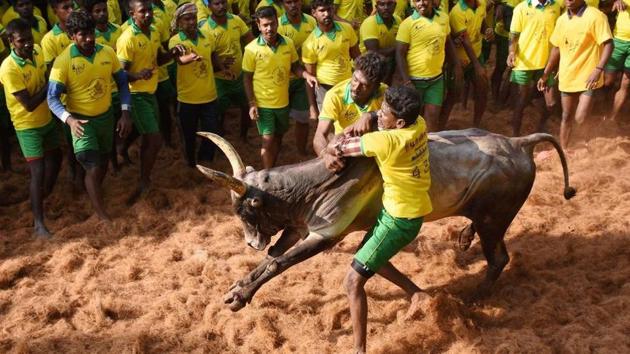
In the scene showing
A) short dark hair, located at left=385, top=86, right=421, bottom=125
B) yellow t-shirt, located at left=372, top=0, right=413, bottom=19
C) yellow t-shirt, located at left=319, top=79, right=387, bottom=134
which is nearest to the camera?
short dark hair, located at left=385, top=86, right=421, bottom=125

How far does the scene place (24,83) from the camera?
287 inches

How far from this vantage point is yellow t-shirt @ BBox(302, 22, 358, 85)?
8391mm

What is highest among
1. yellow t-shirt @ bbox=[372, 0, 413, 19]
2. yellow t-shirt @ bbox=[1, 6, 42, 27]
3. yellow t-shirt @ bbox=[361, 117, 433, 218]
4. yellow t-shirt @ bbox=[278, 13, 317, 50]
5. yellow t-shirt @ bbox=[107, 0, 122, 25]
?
yellow t-shirt @ bbox=[361, 117, 433, 218]

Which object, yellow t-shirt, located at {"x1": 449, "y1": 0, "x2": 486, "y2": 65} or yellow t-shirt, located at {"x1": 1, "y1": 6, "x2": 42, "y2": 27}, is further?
yellow t-shirt, located at {"x1": 1, "y1": 6, "x2": 42, "y2": 27}

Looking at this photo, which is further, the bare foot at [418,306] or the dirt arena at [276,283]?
the bare foot at [418,306]

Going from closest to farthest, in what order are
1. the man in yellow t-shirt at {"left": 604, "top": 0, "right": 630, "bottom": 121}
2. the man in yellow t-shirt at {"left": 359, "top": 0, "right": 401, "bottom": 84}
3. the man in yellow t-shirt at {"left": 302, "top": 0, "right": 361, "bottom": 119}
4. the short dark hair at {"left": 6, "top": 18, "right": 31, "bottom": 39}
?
the short dark hair at {"left": 6, "top": 18, "right": 31, "bottom": 39}
the man in yellow t-shirt at {"left": 302, "top": 0, "right": 361, "bottom": 119}
the man in yellow t-shirt at {"left": 359, "top": 0, "right": 401, "bottom": 84}
the man in yellow t-shirt at {"left": 604, "top": 0, "right": 630, "bottom": 121}

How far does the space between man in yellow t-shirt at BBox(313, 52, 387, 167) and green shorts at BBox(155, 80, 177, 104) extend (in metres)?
2.92

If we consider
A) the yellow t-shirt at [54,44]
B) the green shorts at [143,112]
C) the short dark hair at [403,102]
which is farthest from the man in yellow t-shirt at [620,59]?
the yellow t-shirt at [54,44]

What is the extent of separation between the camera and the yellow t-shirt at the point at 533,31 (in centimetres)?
916

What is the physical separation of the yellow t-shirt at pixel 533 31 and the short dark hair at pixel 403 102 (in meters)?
4.81

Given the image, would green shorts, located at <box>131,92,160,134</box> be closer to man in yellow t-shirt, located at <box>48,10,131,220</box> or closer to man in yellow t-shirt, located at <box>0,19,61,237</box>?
man in yellow t-shirt, located at <box>48,10,131,220</box>

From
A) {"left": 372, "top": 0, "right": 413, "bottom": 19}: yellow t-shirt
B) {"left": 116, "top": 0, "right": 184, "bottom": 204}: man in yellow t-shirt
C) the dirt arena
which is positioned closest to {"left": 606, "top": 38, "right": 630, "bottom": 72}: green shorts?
the dirt arena

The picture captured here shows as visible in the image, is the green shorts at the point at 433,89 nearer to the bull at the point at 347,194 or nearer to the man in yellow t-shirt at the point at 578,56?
the man in yellow t-shirt at the point at 578,56

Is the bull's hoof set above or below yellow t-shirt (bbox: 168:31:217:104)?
below
